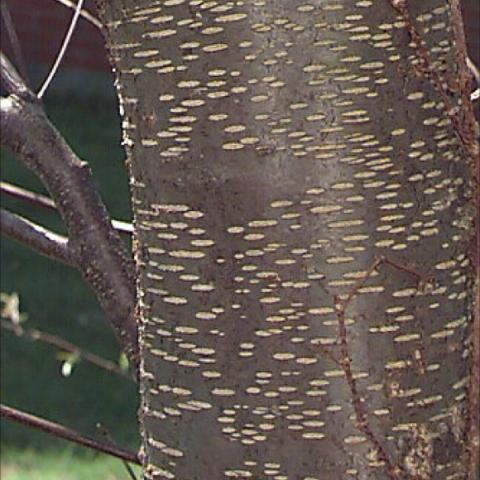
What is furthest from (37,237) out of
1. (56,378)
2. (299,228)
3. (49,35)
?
(49,35)

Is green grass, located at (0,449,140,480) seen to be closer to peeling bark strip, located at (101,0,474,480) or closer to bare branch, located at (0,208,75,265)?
bare branch, located at (0,208,75,265)

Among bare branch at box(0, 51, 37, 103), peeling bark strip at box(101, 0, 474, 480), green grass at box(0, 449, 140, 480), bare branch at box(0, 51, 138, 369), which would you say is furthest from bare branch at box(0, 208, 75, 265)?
green grass at box(0, 449, 140, 480)

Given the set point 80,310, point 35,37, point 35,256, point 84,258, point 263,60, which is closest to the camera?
point 263,60

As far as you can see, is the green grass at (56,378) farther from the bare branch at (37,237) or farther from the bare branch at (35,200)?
the bare branch at (37,237)

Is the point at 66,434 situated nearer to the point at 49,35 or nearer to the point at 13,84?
the point at 13,84

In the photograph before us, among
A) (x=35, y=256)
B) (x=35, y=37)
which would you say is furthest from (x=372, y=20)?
(x=35, y=37)

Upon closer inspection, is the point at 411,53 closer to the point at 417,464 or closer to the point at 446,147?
the point at 446,147
